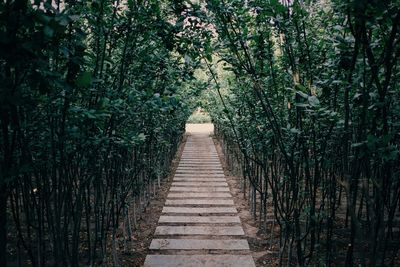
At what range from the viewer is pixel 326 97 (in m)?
3.53

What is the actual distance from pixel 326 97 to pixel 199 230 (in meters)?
4.21

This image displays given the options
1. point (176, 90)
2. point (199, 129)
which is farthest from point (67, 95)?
point (199, 129)

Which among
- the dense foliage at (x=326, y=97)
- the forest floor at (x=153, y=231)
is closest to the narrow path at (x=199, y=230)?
the forest floor at (x=153, y=231)

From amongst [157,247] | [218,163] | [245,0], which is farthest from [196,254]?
[218,163]

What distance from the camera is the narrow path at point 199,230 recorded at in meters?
5.64

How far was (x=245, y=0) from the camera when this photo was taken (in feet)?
12.5

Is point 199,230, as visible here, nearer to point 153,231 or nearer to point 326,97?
point 153,231

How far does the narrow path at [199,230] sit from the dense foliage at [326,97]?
3.31 ft

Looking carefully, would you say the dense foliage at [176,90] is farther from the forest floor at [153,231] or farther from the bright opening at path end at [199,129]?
the bright opening at path end at [199,129]

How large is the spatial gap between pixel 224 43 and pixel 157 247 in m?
3.76

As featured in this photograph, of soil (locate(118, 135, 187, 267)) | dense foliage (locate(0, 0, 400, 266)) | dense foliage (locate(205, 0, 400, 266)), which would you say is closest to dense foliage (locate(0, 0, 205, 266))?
dense foliage (locate(0, 0, 400, 266))

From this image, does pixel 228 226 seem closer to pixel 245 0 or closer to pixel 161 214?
pixel 161 214

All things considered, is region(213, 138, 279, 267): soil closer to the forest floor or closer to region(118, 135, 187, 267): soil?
the forest floor

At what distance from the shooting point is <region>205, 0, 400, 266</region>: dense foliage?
217cm
